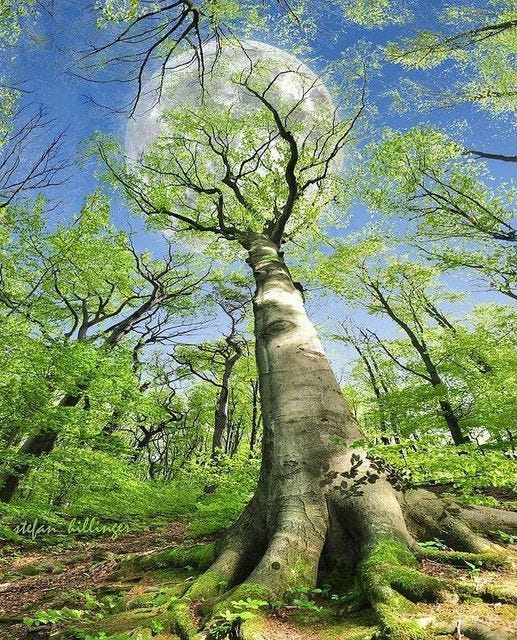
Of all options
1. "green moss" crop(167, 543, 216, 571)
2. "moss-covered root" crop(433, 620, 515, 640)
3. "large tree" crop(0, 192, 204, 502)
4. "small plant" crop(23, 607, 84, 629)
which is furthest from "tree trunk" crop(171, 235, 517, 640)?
"large tree" crop(0, 192, 204, 502)

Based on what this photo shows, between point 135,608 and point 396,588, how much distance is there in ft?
5.46

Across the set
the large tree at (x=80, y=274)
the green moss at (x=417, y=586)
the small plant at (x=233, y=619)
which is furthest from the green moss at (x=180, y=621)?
the large tree at (x=80, y=274)

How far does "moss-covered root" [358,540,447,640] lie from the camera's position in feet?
5.43

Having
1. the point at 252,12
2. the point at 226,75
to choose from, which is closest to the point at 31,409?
the point at 252,12

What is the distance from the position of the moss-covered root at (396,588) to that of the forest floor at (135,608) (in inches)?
2.4

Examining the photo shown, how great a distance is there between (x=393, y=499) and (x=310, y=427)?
2.61 feet

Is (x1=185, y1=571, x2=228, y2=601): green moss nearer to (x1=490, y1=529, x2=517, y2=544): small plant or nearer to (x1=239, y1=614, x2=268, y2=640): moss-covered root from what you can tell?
(x1=239, y1=614, x2=268, y2=640): moss-covered root

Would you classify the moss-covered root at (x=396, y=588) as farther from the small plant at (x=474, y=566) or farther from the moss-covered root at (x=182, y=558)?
the moss-covered root at (x=182, y=558)

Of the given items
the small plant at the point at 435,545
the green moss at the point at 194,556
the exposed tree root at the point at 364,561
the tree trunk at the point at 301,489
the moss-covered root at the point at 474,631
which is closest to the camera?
the moss-covered root at the point at 474,631

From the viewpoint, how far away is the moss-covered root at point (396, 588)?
→ 1656 millimetres

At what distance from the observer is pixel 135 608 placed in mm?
2521

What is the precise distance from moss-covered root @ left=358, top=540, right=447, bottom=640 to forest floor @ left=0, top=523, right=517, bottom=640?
6 centimetres

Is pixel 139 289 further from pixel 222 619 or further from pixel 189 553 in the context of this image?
pixel 222 619

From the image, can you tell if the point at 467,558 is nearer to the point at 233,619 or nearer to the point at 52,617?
the point at 233,619
